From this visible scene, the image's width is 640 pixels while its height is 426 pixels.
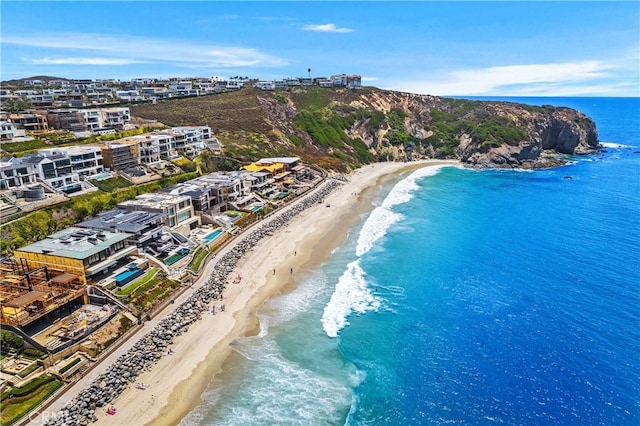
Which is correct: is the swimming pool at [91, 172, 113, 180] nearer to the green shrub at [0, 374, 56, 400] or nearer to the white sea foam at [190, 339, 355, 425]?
the green shrub at [0, 374, 56, 400]

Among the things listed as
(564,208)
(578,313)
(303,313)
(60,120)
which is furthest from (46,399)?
(564,208)

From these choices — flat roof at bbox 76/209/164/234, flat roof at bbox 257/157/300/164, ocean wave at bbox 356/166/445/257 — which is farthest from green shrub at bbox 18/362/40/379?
flat roof at bbox 257/157/300/164

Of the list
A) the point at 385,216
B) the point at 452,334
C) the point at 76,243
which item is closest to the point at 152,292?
the point at 76,243

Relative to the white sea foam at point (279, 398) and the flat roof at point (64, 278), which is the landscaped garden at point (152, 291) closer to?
the flat roof at point (64, 278)

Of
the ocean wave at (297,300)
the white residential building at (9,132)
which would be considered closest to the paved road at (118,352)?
the ocean wave at (297,300)

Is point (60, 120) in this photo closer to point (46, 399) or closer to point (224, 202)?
point (224, 202)

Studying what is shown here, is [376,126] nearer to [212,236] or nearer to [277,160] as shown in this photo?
[277,160]
